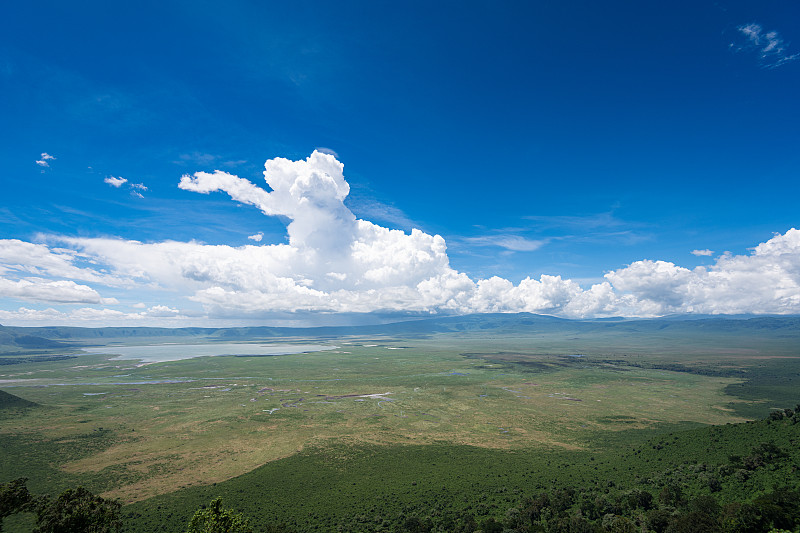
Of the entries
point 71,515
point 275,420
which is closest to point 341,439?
point 275,420

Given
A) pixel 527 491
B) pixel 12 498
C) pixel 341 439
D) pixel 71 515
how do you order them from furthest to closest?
pixel 341 439
pixel 527 491
pixel 71 515
pixel 12 498

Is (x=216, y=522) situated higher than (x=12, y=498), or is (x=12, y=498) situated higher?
(x=12, y=498)

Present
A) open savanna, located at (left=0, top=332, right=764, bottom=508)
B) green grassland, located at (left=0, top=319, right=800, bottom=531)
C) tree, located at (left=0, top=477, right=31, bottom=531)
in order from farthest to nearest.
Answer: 1. open savanna, located at (left=0, top=332, right=764, bottom=508)
2. green grassland, located at (left=0, top=319, right=800, bottom=531)
3. tree, located at (left=0, top=477, right=31, bottom=531)

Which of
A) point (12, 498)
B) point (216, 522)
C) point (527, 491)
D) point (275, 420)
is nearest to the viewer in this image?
point (12, 498)

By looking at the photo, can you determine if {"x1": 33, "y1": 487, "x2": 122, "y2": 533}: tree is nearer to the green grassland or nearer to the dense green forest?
the dense green forest

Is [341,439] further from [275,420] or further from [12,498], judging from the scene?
[12,498]

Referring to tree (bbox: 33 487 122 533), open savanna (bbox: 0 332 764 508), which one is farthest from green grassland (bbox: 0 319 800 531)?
tree (bbox: 33 487 122 533)

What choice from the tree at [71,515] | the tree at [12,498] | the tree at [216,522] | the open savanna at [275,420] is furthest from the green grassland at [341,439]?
the tree at [12,498]

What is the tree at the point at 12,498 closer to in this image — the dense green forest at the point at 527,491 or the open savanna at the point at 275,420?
the dense green forest at the point at 527,491

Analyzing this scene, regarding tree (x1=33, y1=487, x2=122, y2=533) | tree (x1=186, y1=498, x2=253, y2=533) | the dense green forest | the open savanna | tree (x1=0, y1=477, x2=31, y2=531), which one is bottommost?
the open savanna
